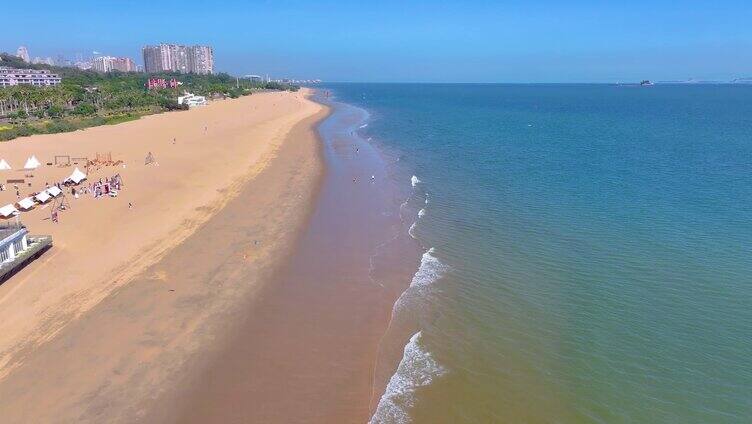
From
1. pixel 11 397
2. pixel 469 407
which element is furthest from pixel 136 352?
pixel 469 407

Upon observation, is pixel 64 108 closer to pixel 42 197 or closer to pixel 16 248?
pixel 42 197

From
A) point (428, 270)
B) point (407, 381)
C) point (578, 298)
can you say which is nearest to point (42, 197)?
point (428, 270)

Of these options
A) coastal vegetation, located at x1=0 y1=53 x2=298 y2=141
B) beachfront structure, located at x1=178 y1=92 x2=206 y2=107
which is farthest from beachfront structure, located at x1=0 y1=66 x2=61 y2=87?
beachfront structure, located at x1=178 y1=92 x2=206 y2=107

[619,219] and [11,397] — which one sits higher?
[619,219]

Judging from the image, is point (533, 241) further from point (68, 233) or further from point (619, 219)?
point (68, 233)

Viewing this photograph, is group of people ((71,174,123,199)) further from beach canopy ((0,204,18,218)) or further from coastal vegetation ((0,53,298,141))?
coastal vegetation ((0,53,298,141))

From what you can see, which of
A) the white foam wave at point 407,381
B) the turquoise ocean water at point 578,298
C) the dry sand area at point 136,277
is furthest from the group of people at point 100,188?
the white foam wave at point 407,381

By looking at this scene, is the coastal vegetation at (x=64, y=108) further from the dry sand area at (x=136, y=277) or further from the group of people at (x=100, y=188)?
the group of people at (x=100, y=188)
